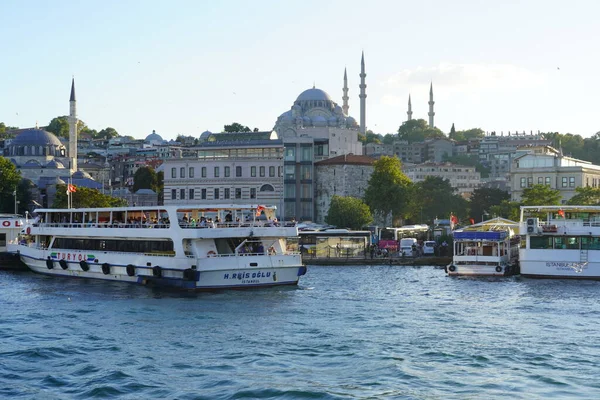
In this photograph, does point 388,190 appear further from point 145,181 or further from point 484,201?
point 145,181

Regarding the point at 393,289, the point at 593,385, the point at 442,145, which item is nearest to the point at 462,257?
Result: the point at 393,289

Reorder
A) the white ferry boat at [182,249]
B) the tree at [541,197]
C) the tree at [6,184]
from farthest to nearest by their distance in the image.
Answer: the tree at [6,184] < the tree at [541,197] < the white ferry boat at [182,249]

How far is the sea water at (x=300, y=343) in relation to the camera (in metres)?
21.7

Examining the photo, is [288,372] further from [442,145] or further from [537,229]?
[442,145]

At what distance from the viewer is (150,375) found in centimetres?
2297

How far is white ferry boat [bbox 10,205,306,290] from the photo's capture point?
124 feet

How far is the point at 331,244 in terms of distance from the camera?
63.0 metres

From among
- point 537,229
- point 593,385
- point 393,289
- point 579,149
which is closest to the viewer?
point 593,385

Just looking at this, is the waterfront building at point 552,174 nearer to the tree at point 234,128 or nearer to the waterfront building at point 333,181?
the waterfront building at point 333,181

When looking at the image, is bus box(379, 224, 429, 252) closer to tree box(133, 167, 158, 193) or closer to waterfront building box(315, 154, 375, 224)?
waterfront building box(315, 154, 375, 224)

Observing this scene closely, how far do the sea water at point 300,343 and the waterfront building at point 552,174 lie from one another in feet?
141

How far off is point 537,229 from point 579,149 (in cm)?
11499

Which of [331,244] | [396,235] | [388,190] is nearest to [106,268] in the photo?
[331,244]

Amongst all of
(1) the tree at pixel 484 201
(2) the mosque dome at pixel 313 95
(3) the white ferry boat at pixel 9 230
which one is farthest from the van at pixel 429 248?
(2) the mosque dome at pixel 313 95
